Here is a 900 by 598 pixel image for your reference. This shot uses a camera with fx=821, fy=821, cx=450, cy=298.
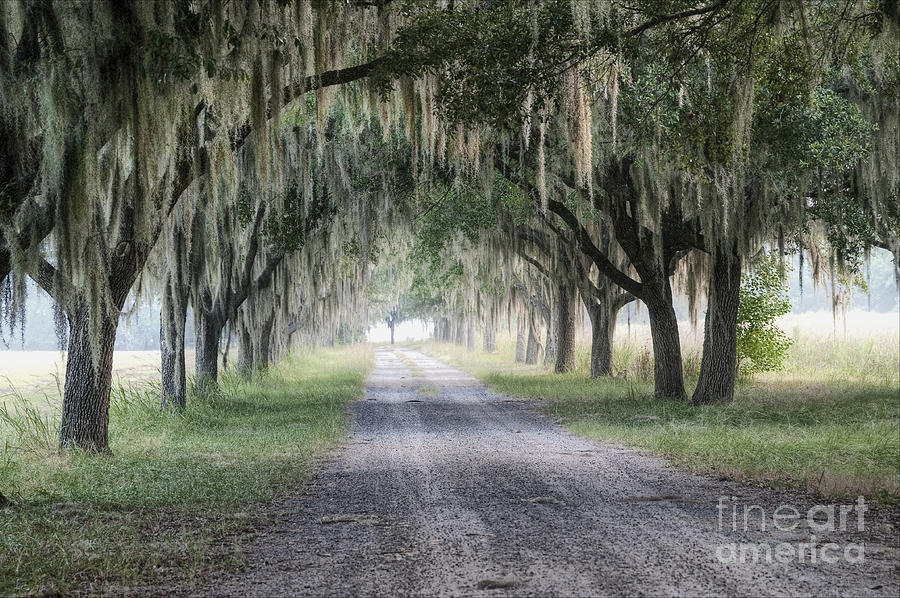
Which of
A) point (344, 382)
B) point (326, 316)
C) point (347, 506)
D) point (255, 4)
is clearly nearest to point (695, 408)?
point (347, 506)

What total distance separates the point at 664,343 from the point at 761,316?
402 centimetres

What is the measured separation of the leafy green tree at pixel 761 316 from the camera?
60.0 feet

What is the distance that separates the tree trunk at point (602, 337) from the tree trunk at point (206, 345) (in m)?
9.63

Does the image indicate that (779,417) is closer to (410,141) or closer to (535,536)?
(410,141)

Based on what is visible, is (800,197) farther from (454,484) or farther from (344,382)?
(344,382)

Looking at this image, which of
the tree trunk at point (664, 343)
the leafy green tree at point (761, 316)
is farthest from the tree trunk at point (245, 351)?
the leafy green tree at point (761, 316)

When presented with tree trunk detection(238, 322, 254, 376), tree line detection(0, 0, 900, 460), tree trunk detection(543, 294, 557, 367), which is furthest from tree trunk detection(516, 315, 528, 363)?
tree line detection(0, 0, 900, 460)

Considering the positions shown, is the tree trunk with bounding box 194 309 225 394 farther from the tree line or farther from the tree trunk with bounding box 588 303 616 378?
the tree trunk with bounding box 588 303 616 378

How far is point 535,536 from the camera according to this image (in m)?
5.18

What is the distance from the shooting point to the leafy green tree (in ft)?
60.0

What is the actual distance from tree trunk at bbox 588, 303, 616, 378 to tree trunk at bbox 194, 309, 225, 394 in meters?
9.63

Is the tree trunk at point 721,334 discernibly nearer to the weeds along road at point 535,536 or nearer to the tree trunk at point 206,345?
the weeds along road at point 535,536

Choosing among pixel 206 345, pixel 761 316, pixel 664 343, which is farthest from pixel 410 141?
pixel 761 316

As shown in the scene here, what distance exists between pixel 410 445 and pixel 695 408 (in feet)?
18.4
